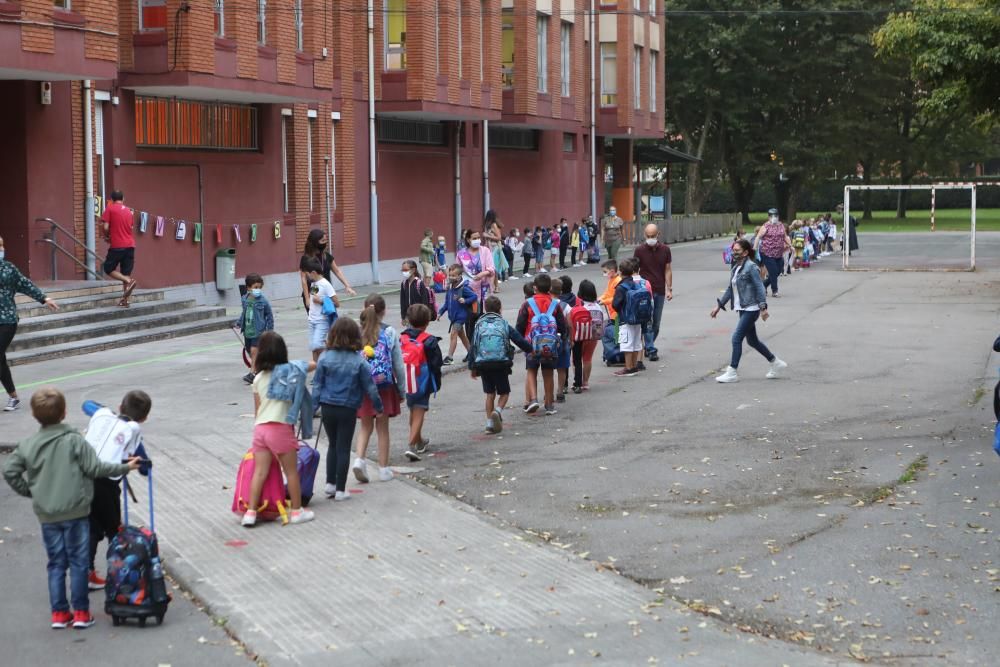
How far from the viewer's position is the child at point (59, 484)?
7637 mm

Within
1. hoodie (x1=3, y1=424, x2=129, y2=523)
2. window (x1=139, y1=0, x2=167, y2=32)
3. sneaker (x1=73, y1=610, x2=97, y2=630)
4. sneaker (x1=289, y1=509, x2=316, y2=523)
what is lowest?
sneaker (x1=73, y1=610, x2=97, y2=630)

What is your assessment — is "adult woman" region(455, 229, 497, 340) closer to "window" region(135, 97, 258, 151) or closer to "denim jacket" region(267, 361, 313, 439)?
"window" region(135, 97, 258, 151)

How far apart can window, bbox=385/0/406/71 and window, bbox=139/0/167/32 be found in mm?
10414

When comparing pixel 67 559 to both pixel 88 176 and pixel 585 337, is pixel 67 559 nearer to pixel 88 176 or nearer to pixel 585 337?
pixel 585 337

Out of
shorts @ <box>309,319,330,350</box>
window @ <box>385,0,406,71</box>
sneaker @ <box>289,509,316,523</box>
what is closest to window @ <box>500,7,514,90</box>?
window @ <box>385,0,406,71</box>

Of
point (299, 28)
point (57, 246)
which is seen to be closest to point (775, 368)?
point (57, 246)

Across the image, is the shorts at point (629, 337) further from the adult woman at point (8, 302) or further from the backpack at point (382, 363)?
A: the adult woman at point (8, 302)

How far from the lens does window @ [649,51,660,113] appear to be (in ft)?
182

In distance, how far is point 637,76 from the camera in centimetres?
5369

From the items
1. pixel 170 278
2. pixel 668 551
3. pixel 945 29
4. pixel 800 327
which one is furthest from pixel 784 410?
pixel 945 29

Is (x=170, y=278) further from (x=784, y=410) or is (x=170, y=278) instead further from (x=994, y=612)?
(x=994, y=612)

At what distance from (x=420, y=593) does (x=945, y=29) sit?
2387cm

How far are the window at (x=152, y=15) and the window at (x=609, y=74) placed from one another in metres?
28.7

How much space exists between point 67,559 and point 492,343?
619cm
